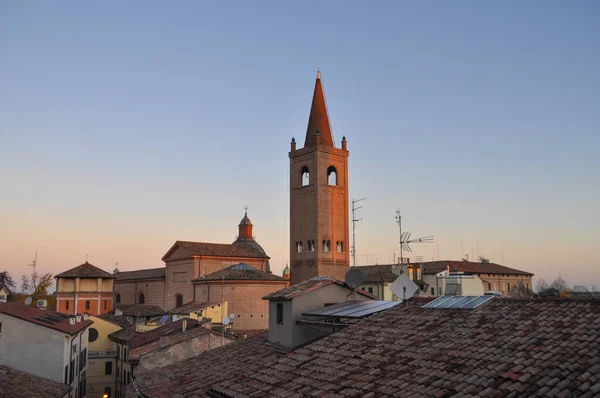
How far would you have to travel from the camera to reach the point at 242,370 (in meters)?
14.8

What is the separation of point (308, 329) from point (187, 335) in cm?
1091

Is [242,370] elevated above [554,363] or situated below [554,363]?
below

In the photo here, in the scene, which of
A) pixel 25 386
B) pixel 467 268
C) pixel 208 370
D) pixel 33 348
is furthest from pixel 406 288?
pixel 467 268

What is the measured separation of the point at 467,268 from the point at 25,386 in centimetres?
5966

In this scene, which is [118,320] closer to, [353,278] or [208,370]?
[208,370]

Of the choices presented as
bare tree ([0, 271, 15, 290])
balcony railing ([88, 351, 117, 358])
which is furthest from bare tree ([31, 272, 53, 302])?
balcony railing ([88, 351, 117, 358])

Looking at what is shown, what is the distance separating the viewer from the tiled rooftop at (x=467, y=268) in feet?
214

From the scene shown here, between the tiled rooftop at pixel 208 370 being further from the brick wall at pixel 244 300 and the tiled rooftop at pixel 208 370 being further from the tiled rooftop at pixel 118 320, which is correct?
the brick wall at pixel 244 300

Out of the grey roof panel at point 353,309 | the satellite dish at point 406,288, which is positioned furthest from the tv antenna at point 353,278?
the satellite dish at point 406,288

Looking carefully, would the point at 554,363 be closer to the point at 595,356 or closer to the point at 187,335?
the point at 595,356

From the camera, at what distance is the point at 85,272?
187 feet

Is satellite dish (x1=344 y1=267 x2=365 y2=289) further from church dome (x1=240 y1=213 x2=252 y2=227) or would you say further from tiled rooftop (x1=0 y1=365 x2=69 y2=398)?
church dome (x1=240 y1=213 x2=252 y2=227)

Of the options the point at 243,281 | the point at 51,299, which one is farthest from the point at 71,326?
the point at 51,299

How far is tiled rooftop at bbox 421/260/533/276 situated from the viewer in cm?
6538
